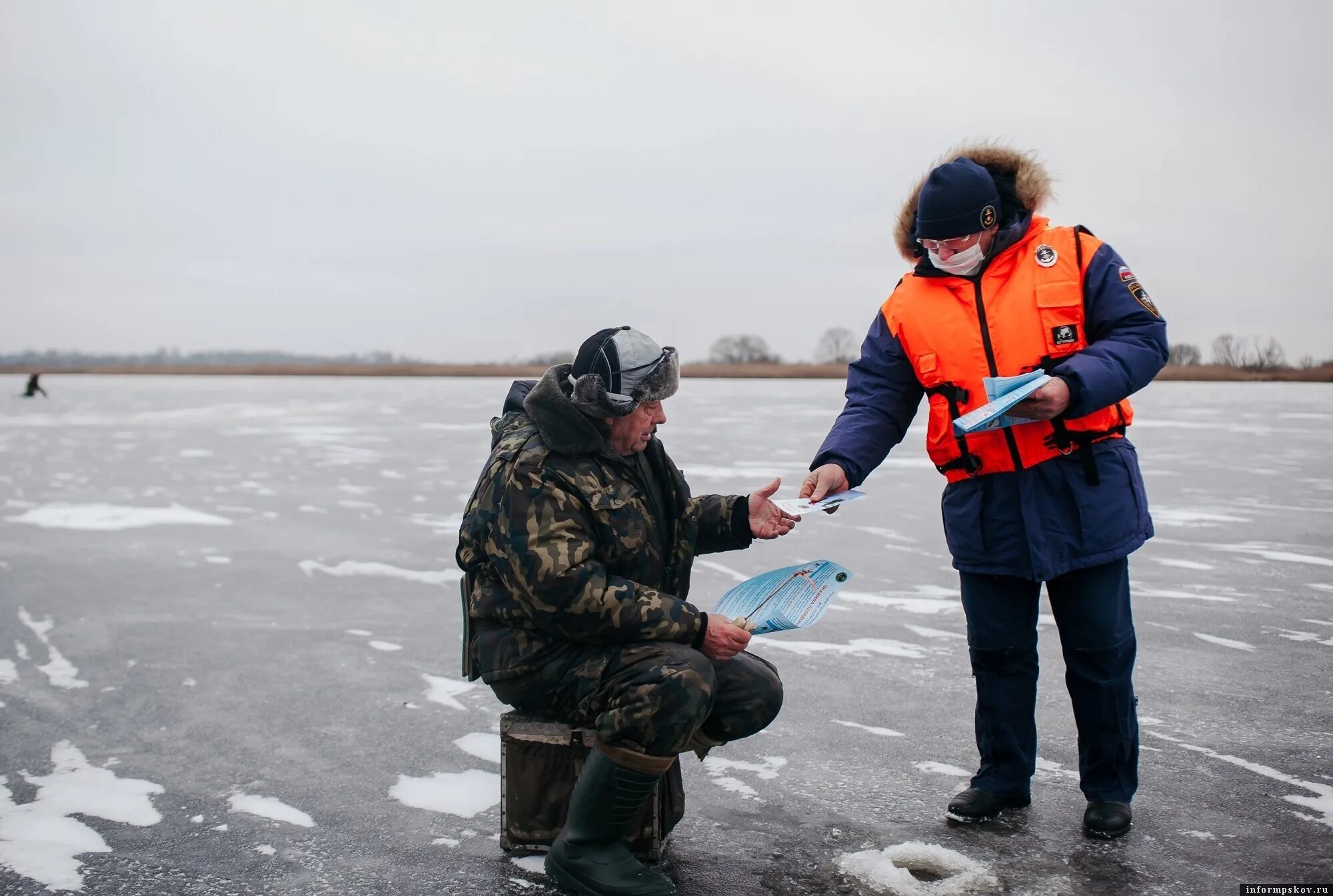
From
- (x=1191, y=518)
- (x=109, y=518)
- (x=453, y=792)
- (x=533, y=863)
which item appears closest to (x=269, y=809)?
(x=453, y=792)

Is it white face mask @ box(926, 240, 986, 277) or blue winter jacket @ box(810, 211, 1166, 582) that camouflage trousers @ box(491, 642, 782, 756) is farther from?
white face mask @ box(926, 240, 986, 277)

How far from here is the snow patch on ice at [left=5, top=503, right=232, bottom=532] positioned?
8484mm

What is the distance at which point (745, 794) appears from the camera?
3.43 meters

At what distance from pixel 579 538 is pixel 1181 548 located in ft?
18.6

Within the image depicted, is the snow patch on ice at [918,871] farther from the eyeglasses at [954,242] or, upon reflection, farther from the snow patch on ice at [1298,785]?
the eyeglasses at [954,242]

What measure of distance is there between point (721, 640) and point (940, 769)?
1.17 m

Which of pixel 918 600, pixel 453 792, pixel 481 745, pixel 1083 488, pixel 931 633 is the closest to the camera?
pixel 1083 488

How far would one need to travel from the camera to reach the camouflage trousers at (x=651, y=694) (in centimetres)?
272

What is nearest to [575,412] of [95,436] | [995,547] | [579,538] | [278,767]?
[579,538]

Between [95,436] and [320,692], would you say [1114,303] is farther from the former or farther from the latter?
[95,436]

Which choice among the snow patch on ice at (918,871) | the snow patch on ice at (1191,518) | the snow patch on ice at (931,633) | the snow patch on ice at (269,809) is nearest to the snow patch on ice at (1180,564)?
the snow patch on ice at (1191,518)

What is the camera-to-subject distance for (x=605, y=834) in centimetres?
282

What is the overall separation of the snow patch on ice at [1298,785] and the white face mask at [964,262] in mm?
1709

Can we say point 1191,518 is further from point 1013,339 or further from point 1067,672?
point 1013,339
